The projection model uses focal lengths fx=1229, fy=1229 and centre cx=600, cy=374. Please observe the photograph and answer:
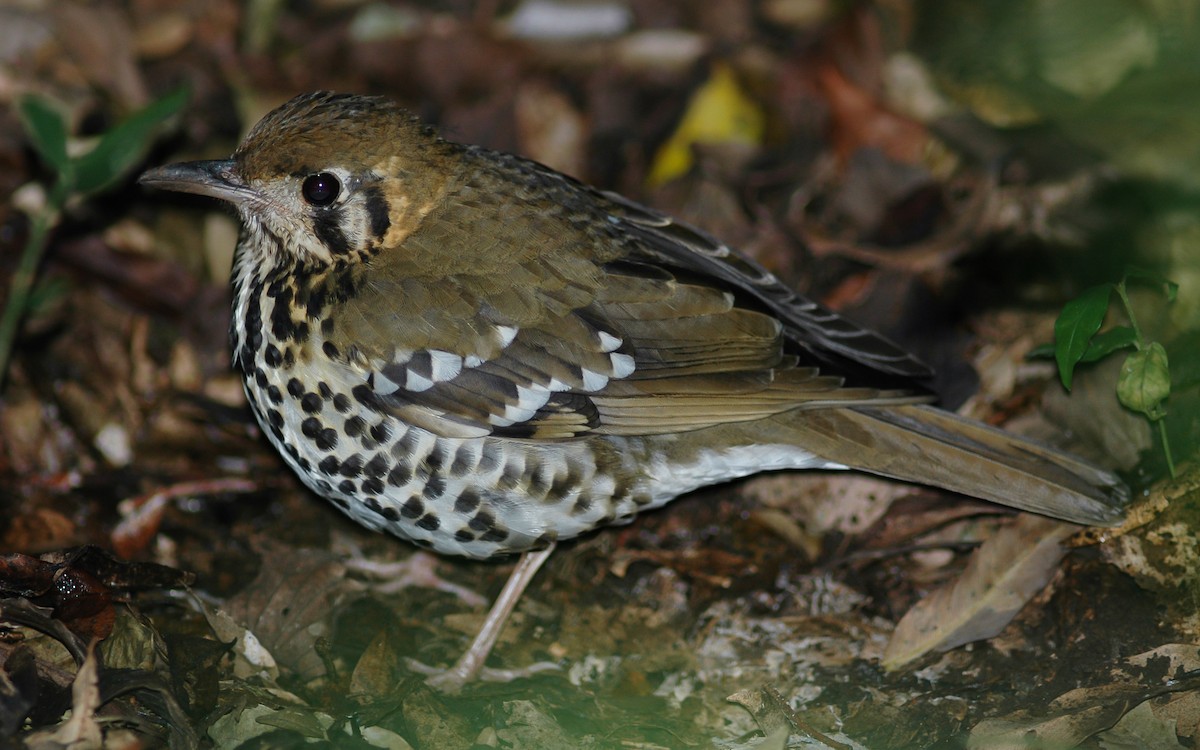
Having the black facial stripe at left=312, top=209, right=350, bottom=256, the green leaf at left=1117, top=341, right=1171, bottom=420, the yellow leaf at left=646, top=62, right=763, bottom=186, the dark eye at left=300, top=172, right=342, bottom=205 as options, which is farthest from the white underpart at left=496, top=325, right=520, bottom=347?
the yellow leaf at left=646, top=62, right=763, bottom=186

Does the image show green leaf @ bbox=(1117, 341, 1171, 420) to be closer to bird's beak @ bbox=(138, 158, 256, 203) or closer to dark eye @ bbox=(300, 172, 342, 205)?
dark eye @ bbox=(300, 172, 342, 205)

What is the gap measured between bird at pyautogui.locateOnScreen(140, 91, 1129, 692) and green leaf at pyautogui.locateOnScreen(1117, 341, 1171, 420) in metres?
0.28

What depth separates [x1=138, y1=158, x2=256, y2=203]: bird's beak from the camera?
4.05 meters

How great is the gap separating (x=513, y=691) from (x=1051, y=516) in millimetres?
1879

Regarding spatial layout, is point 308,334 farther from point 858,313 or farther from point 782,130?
point 782,130

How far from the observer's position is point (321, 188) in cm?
397

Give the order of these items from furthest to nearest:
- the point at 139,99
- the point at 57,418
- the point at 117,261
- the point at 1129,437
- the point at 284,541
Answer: the point at 139,99 → the point at 117,261 → the point at 57,418 → the point at 284,541 → the point at 1129,437

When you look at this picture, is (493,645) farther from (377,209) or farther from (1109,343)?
(1109,343)

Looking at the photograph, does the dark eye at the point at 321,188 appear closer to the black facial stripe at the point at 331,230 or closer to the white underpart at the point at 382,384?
the black facial stripe at the point at 331,230

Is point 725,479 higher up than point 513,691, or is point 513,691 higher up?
point 725,479

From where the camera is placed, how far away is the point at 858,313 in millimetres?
5133

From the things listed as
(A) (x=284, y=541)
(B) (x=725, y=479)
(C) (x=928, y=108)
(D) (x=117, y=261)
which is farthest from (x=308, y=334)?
(C) (x=928, y=108)

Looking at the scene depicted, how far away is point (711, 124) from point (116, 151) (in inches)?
112

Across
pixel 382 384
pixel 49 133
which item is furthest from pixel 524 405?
pixel 49 133
